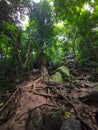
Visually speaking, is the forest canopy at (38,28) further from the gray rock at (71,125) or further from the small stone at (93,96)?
the gray rock at (71,125)

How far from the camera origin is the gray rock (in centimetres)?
449

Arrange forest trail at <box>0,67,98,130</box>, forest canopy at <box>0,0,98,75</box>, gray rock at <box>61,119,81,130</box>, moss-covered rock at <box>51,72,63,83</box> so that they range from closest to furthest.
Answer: gray rock at <box>61,119,81,130</box> < forest trail at <box>0,67,98,130</box> < moss-covered rock at <box>51,72,63,83</box> < forest canopy at <box>0,0,98,75</box>

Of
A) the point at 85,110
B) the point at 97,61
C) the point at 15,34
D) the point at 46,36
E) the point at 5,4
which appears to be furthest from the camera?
the point at 46,36

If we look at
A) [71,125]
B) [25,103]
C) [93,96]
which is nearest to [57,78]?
[25,103]

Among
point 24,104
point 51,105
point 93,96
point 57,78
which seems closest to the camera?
point 51,105

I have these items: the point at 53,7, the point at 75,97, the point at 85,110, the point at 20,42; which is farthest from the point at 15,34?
the point at 85,110

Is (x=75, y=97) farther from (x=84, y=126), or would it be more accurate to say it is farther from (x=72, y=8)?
(x=72, y=8)

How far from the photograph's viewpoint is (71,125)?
4559 millimetres

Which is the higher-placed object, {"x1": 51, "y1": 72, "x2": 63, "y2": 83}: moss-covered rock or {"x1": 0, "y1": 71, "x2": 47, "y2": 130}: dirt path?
{"x1": 51, "y1": 72, "x2": 63, "y2": 83}: moss-covered rock

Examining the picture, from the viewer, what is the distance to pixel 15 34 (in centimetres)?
1170

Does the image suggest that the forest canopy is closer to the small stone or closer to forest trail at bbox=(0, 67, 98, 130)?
forest trail at bbox=(0, 67, 98, 130)

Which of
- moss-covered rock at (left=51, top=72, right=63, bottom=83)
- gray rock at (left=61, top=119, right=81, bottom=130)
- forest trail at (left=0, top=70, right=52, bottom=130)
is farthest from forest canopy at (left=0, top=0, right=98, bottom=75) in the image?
gray rock at (left=61, top=119, right=81, bottom=130)

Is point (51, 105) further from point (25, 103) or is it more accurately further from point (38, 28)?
point (38, 28)

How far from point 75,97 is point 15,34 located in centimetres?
673
